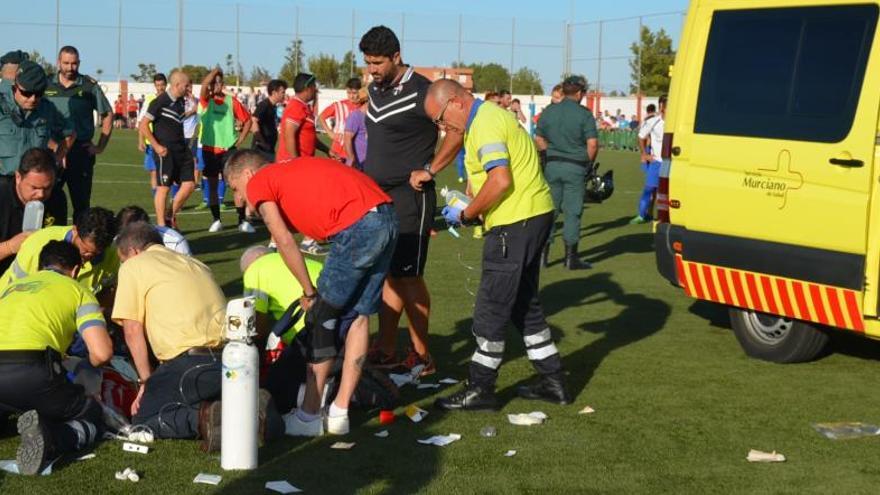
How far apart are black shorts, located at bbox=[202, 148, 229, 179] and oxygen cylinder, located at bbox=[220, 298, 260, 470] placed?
11007 millimetres

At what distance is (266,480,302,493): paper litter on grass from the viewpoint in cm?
566

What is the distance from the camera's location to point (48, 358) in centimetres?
Result: 617

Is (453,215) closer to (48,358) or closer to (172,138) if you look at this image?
(48,358)

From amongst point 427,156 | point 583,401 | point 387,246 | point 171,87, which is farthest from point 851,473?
point 171,87

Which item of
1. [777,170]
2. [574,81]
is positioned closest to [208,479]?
[777,170]

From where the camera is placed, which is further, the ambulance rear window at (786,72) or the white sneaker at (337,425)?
the ambulance rear window at (786,72)

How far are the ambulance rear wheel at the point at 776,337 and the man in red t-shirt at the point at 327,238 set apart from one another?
11.0 feet

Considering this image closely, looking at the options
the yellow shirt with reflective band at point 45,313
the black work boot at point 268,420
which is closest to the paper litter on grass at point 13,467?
the yellow shirt with reflective band at point 45,313

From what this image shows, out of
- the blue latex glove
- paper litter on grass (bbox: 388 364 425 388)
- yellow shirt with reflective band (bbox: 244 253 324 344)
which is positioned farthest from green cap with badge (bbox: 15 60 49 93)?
the blue latex glove

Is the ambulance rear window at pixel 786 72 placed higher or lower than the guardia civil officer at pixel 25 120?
higher

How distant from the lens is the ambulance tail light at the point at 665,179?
8859mm

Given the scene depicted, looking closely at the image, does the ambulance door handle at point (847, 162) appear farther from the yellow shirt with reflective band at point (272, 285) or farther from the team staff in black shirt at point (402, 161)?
the yellow shirt with reflective band at point (272, 285)

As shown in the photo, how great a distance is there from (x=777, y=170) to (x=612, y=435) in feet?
7.67

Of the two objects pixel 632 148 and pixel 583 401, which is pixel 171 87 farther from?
pixel 632 148
